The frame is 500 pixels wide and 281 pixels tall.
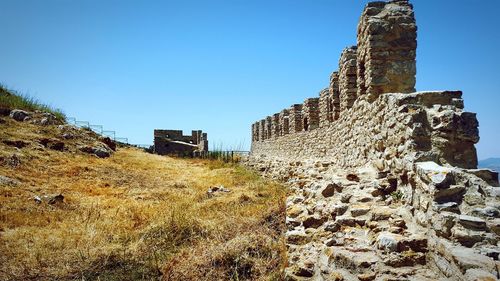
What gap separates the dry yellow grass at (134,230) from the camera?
470 cm

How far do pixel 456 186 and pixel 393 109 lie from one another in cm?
181

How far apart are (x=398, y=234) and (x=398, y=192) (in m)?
1.03

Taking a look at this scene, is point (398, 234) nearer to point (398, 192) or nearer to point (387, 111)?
point (398, 192)

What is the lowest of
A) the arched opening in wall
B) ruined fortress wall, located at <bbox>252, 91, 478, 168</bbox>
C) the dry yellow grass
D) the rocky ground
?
the dry yellow grass

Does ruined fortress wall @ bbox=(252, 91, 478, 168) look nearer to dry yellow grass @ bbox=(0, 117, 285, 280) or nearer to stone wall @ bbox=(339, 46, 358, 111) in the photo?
stone wall @ bbox=(339, 46, 358, 111)

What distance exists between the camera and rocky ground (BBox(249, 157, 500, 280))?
9.04ft

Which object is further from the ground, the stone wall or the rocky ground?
the stone wall

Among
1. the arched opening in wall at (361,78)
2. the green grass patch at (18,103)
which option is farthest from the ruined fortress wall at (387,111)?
the green grass patch at (18,103)

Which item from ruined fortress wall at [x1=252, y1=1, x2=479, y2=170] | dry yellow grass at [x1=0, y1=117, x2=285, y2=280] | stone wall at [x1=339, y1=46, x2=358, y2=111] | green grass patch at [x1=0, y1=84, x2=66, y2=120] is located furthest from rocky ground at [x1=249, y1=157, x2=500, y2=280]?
green grass patch at [x1=0, y1=84, x2=66, y2=120]

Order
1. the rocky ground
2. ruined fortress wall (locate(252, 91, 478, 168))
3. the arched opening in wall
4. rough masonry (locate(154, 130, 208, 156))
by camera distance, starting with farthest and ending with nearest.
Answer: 1. rough masonry (locate(154, 130, 208, 156))
2. the arched opening in wall
3. ruined fortress wall (locate(252, 91, 478, 168))
4. the rocky ground

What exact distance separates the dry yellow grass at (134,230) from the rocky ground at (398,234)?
63 cm

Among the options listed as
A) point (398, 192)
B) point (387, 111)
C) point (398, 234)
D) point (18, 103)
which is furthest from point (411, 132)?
point (18, 103)

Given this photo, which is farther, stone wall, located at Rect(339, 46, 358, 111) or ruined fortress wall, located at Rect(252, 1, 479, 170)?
stone wall, located at Rect(339, 46, 358, 111)

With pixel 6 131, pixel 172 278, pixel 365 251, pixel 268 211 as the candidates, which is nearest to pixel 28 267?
pixel 172 278
